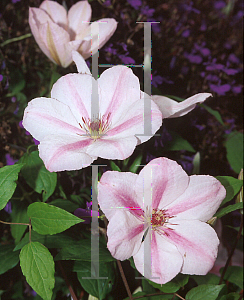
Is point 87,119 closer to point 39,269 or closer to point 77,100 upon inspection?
point 77,100

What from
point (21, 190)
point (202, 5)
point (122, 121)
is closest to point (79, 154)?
point (122, 121)

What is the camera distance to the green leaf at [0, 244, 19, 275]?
1.10ft

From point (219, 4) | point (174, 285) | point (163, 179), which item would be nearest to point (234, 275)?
point (174, 285)

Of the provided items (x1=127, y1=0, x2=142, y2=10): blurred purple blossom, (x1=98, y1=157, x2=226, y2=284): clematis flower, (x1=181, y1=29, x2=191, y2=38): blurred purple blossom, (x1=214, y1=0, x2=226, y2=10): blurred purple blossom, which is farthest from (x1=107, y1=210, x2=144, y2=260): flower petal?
(x1=214, y1=0, x2=226, y2=10): blurred purple blossom

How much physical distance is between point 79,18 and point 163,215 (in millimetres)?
294

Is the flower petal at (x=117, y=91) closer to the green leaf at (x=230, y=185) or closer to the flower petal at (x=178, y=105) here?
Answer: the flower petal at (x=178, y=105)

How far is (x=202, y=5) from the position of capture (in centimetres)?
68

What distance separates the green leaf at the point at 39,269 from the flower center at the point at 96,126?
111 millimetres

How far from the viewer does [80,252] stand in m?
0.32

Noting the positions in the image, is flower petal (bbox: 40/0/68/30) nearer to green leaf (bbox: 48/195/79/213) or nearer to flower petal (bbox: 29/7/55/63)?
flower petal (bbox: 29/7/55/63)

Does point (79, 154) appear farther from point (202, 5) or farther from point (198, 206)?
point (202, 5)

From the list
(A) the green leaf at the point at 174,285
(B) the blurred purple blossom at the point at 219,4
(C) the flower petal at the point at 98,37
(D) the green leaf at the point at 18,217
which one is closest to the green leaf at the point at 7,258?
(D) the green leaf at the point at 18,217

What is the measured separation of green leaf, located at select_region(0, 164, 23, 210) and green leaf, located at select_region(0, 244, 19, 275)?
0.10m

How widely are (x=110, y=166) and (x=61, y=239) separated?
10 centimetres
